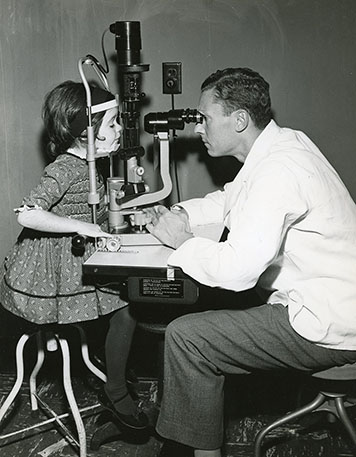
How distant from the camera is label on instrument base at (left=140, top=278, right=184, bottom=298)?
1892 mm

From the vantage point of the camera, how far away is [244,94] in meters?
2.10

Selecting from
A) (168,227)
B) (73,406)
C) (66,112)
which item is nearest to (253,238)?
(168,227)

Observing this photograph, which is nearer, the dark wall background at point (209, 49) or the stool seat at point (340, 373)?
the stool seat at point (340, 373)

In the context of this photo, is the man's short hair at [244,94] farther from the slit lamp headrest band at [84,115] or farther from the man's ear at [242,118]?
the slit lamp headrest band at [84,115]

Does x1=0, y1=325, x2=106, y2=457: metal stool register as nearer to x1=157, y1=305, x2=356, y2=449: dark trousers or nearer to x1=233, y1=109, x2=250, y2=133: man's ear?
x1=157, y1=305, x2=356, y2=449: dark trousers

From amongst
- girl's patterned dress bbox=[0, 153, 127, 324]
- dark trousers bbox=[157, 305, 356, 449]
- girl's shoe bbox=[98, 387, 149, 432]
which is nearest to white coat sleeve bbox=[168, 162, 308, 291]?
dark trousers bbox=[157, 305, 356, 449]

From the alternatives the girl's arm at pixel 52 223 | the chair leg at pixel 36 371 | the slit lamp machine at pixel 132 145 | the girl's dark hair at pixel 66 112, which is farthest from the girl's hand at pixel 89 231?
the chair leg at pixel 36 371

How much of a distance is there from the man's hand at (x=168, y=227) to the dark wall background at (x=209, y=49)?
2.07 feet

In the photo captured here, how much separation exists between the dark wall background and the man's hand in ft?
2.07

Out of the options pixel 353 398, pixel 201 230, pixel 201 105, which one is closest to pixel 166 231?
pixel 201 230

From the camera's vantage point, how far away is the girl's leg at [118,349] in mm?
2244

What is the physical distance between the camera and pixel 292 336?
6.14ft

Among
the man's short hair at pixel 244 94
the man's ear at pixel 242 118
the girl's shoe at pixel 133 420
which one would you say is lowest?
the girl's shoe at pixel 133 420

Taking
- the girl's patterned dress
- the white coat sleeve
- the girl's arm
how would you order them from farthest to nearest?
the girl's patterned dress < the girl's arm < the white coat sleeve
